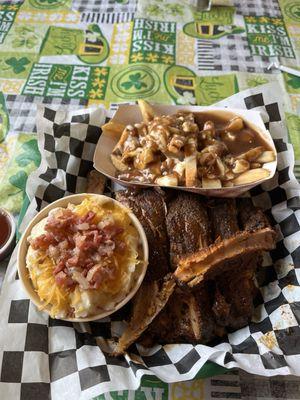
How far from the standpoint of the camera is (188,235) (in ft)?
6.02

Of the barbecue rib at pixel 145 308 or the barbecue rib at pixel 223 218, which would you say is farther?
the barbecue rib at pixel 223 218

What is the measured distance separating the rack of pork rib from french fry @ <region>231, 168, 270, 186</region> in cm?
15

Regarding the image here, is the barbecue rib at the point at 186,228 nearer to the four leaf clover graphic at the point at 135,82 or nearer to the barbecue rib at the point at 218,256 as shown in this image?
the barbecue rib at the point at 218,256

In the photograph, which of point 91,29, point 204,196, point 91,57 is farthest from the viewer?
point 91,29

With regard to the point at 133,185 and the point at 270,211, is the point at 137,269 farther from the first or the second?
the point at 270,211

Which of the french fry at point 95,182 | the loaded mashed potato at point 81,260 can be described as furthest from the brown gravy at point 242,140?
the loaded mashed potato at point 81,260

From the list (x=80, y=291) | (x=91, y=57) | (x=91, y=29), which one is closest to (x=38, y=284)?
(x=80, y=291)

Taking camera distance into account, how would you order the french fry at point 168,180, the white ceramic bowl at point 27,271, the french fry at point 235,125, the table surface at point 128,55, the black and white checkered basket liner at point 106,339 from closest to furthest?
the black and white checkered basket liner at point 106,339 < the white ceramic bowl at point 27,271 < the french fry at point 168,180 < the french fry at point 235,125 < the table surface at point 128,55

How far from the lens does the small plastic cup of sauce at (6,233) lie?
77.5 inches

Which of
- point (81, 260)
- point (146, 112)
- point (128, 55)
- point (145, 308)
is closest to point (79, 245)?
point (81, 260)

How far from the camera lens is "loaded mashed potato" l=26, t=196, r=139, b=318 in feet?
5.19

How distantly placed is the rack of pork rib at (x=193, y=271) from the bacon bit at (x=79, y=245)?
24cm

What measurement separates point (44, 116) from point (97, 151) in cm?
34

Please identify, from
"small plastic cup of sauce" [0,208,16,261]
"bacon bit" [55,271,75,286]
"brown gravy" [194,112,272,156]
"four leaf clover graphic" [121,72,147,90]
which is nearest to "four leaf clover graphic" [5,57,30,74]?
"four leaf clover graphic" [121,72,147,90]
